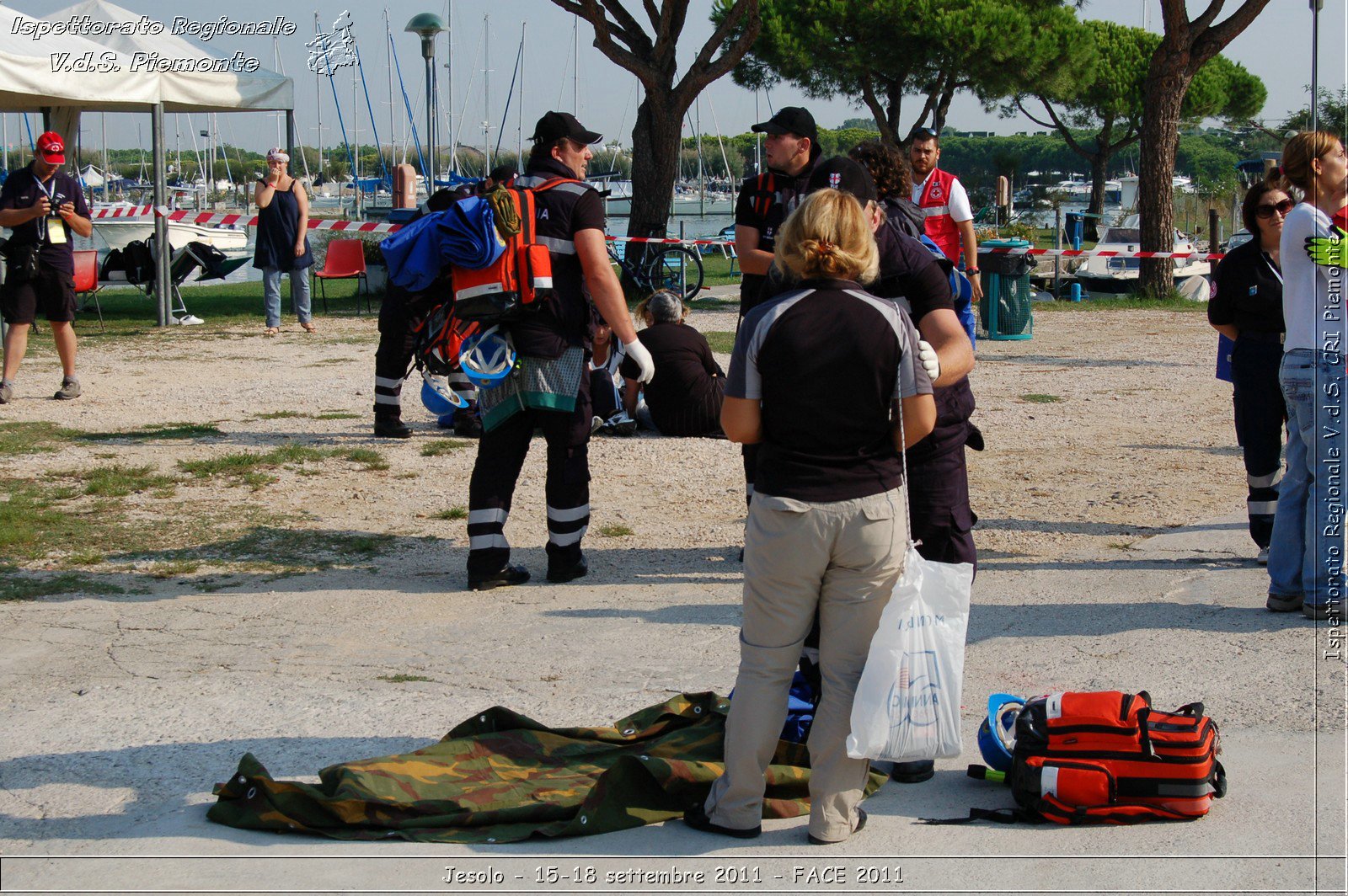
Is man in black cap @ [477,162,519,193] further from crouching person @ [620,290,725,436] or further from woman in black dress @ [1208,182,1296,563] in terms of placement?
woman in black dress @ [1208,182,1296,563]

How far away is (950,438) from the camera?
14.1 ft

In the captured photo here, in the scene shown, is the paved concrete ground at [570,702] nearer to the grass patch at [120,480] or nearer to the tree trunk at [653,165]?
the grass patch at [120,480]

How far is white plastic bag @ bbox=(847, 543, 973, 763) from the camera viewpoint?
3.23 meters

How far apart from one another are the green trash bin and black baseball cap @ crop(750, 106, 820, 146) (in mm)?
9389

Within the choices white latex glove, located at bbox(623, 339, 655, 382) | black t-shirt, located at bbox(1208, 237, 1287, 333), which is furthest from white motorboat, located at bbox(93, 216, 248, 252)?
black t-shirt, located at bbox(1208, 237, 1287, 333)

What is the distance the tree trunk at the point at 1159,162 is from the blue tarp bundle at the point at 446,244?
15.7 metres

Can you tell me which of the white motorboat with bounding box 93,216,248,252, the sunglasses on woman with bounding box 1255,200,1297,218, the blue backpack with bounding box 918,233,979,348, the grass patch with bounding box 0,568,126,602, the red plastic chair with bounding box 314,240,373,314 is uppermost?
the white motorboat with bounding box 93,216,248,252

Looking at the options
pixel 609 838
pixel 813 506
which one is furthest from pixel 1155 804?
pixel 609 838

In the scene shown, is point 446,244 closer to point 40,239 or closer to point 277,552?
point 277,552

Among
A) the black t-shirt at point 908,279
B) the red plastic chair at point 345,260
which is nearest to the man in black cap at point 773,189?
the black t-shirt at point 908,279

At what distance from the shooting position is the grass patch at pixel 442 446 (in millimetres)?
8992

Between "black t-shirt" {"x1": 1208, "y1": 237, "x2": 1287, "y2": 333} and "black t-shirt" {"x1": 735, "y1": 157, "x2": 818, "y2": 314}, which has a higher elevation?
"black t-shirt" {"x1": 735, "y1": 157, "x2": 818, "y2": 314}

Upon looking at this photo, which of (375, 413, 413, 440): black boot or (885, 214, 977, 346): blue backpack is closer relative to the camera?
(885, 214, 977, 346): blue backpack

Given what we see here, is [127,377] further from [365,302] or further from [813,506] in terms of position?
[813,506]
